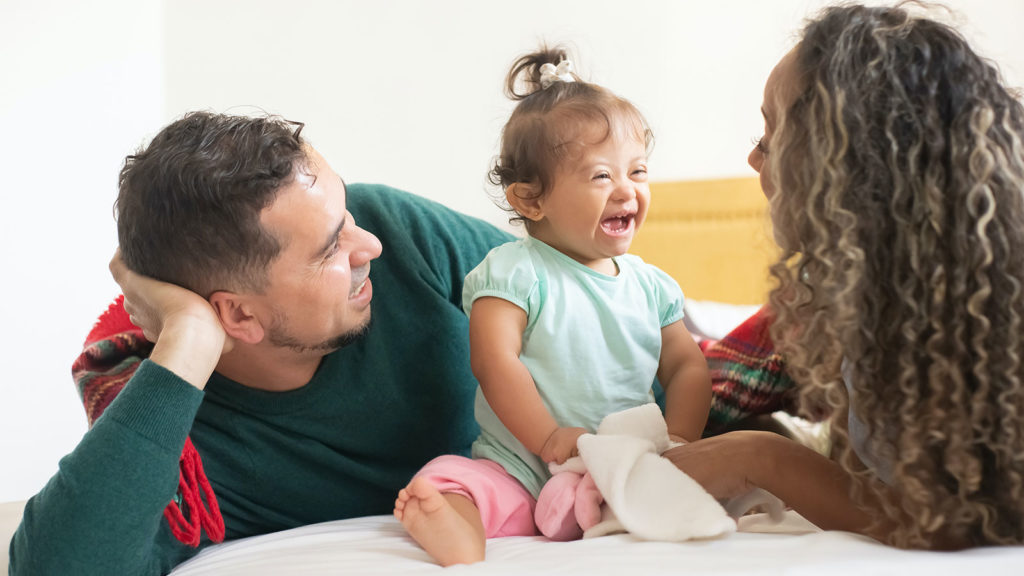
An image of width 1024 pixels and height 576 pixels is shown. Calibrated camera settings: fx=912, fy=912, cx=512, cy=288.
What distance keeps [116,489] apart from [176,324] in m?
0.25

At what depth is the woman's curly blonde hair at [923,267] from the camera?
3.07 feet

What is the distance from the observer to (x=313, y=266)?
1.39 meters

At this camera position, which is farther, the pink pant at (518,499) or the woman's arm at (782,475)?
the pink pant at (518,499)

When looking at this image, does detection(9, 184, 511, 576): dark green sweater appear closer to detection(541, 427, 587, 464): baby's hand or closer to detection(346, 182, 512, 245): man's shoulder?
detection(346, 182, 512, 245): man's shoulder

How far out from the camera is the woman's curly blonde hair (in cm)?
94

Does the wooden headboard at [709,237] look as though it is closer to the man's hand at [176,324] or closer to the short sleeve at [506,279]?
the short sleeve at [506,279]

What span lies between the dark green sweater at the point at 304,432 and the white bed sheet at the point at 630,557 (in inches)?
5.9

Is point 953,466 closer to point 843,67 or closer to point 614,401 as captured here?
point 843,67

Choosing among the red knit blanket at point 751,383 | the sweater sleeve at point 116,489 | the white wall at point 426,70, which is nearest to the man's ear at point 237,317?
the sweater sleeve at point 116,489

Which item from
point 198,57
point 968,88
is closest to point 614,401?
point 968,88

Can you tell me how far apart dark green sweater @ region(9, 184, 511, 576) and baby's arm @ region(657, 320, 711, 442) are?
0.36 meters

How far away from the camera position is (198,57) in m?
3.19

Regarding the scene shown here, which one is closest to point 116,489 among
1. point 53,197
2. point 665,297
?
point 665,297

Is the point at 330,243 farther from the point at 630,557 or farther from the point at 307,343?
the point at 630,557
